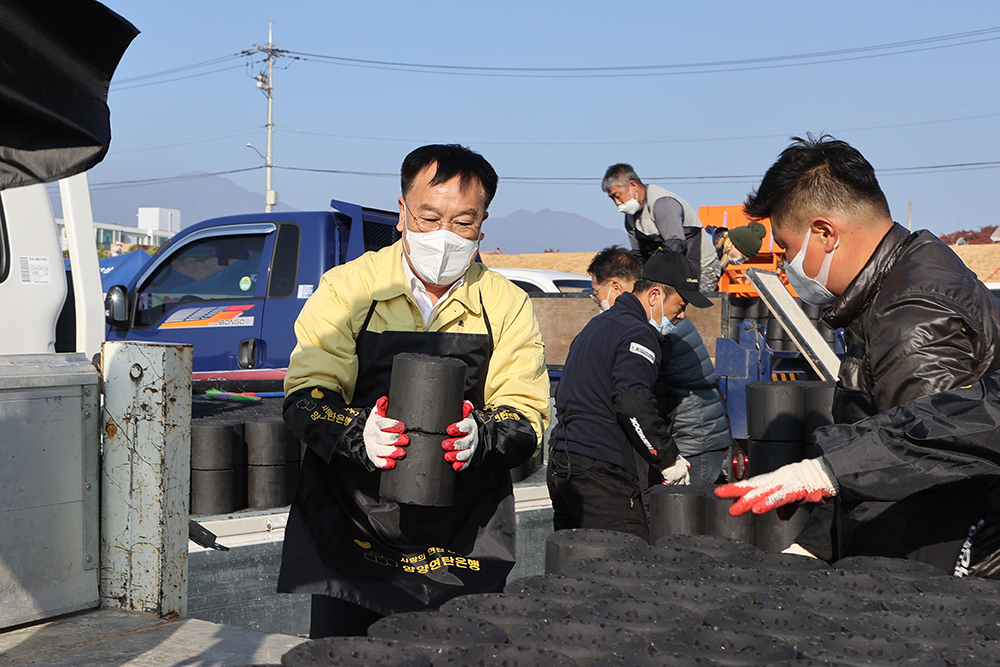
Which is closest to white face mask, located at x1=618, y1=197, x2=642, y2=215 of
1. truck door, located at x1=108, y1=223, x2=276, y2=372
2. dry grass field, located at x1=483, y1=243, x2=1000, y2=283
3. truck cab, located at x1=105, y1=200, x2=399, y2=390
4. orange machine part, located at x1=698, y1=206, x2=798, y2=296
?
orange machine part, located at x1=698, y1=206, x2=798, y2=296

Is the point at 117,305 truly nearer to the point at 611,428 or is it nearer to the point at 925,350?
the point at 611,428

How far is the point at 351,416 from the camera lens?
2416 mm

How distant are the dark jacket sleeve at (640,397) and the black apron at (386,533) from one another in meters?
1.79

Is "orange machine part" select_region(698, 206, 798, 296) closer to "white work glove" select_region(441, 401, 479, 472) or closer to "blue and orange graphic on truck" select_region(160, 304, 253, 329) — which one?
"blue and orange graphic on truck" select_region(160, 304, 253, 329)

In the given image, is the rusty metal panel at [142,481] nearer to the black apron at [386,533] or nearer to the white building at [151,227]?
the black apron at [386,533]

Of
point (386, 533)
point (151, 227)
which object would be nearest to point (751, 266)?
point (386, 533)

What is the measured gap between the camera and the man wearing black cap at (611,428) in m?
4.38

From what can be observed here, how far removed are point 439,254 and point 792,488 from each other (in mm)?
1178

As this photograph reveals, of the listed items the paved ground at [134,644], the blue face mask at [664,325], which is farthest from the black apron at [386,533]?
the blue face mask at [664,325]

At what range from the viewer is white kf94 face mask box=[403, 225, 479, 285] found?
2607 millimetres

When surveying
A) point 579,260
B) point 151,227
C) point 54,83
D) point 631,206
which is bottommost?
point 54,83

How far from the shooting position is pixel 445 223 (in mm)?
2631

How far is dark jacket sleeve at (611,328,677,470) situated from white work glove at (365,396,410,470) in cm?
218

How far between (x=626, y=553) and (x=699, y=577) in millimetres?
323
